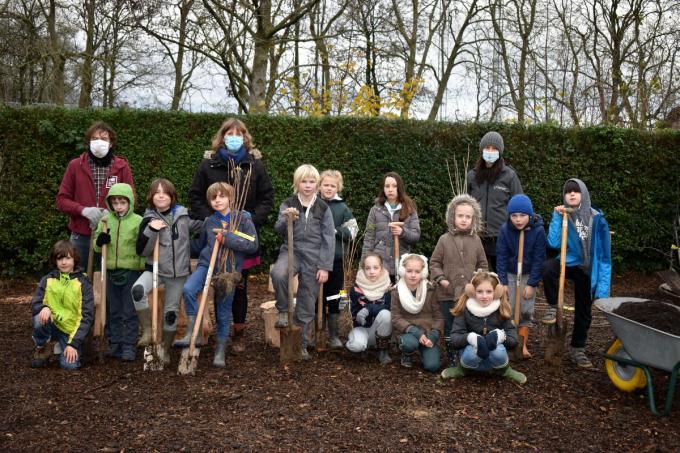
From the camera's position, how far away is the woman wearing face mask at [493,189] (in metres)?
5.68

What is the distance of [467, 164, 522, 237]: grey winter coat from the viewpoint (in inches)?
224

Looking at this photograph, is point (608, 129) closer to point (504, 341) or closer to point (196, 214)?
point (504, 341)

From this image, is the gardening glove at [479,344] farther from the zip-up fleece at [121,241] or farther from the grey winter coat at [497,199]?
the zip-up fleece at [121,241]

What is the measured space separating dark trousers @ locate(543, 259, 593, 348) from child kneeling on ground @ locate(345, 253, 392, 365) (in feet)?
4.47

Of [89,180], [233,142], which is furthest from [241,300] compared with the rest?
[89,180]

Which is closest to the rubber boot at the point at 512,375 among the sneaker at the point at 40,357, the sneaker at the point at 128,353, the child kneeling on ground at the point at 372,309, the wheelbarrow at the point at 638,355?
the wheelbarrow at the point at 638,355

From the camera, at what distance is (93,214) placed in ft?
17.0

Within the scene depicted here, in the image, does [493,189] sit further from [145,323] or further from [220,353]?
[145,323]

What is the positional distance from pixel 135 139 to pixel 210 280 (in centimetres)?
435

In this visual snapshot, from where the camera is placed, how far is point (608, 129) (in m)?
9.45

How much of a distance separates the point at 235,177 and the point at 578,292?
304 centimetres

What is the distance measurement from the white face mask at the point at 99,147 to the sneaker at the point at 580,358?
14.4ft

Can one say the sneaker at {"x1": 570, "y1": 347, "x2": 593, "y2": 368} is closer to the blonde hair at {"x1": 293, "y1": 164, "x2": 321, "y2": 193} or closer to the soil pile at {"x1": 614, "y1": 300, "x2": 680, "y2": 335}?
the soil pile at {"x1": 614, "y1": 300, "x2": 680, "y2": 335}

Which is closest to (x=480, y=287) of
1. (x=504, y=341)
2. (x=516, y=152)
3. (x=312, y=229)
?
(x=504, y=341)
